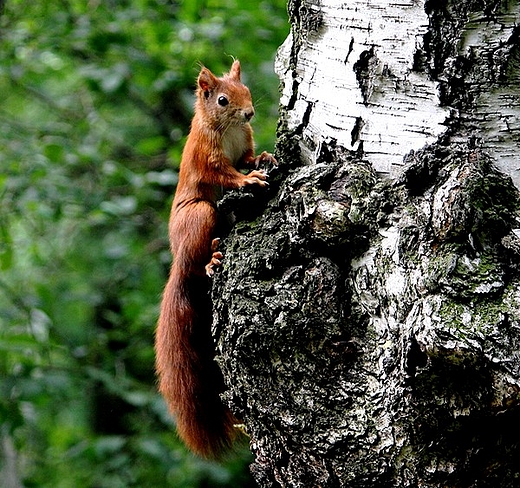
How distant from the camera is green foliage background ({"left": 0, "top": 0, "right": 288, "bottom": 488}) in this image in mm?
3107

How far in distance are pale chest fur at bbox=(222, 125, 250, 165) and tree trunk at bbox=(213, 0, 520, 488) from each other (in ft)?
2.21

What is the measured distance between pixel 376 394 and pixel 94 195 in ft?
8.25

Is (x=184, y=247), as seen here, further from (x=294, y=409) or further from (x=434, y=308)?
(x=434, y=308)

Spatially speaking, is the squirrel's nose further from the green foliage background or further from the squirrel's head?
the green foliage background

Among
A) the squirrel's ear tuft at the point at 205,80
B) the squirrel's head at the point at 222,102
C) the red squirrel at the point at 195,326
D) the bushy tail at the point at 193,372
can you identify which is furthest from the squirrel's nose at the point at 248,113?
the bushy tail at the point at 193,372

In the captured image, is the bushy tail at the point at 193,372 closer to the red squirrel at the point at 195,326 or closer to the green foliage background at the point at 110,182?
the red squirrel at the point at 195,326

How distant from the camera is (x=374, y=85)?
1.39 m

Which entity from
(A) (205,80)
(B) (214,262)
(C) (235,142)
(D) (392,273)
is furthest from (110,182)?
(D) (392,273)

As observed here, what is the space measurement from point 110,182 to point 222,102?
2.00 meters

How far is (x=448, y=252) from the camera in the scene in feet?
3.85

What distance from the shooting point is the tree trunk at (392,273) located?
1.14 meters

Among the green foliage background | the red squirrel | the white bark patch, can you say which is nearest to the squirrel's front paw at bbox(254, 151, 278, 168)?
the red squirrel

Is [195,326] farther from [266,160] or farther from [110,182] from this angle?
[110,182]

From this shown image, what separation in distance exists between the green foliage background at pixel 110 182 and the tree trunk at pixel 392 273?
1.63 meters
